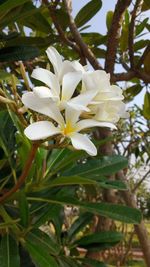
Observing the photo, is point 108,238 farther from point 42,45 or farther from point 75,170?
point 42,45

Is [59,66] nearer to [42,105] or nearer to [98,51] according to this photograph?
[42,105]

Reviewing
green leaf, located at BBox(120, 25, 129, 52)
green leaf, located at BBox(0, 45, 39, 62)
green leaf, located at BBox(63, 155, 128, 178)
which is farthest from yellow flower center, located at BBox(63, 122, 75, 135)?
green leaf, located at BBox(120, 25, 129, 52)

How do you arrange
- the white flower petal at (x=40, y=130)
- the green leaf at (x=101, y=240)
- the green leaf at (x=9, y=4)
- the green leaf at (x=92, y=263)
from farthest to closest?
the green leaf at (x=101, y=240) < the green leaf at (x=92, y=263) < the green leaf at (x=9, y=4) < the white flower petal at (x=40, y=130)

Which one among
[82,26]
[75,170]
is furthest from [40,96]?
[82,26]

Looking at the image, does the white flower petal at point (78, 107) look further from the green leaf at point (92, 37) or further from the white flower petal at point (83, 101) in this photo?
the green leaf at point (92, 37)

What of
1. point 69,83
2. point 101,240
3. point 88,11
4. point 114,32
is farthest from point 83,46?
point 69,83

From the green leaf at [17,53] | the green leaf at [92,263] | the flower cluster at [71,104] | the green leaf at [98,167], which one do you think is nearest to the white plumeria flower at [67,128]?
the flower cluster at [71,104]

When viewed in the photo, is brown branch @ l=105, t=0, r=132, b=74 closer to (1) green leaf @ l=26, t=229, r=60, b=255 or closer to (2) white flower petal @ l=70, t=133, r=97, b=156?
(1) green leaf @ l=26, t=229, r=60, b=255
